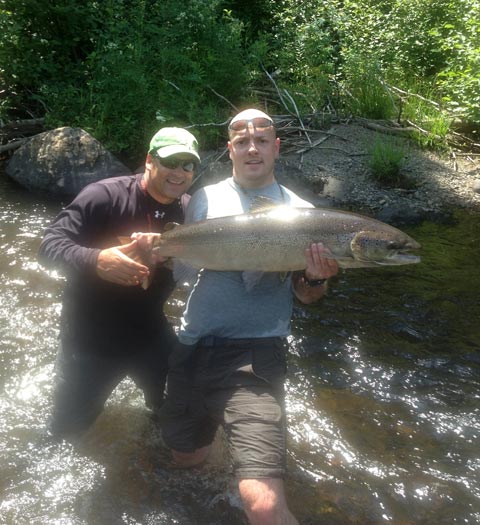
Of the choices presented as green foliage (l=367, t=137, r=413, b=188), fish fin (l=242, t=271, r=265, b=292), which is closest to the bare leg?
fish fin (l=242, t=271, r=265, b=292)

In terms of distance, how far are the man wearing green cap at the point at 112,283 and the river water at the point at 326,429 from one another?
1.28 feet

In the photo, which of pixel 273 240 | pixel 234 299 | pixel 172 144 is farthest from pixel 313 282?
pixel 172 144

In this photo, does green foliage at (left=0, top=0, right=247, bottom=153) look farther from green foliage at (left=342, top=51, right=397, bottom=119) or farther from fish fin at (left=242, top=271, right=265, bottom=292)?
fish fin at (left=242, top=271, right=265, bottom=292)

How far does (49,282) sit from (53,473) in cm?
293

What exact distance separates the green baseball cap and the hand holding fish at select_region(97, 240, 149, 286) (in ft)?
2.03

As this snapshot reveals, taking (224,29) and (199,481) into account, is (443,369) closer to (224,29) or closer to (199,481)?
(199,481)

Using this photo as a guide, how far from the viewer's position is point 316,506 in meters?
3.23

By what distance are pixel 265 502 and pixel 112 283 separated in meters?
1.51

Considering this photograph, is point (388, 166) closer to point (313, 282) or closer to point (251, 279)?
point (313, 282)

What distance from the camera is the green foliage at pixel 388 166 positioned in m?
8.37

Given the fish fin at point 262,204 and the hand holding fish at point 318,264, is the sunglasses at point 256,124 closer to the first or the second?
the fish fin at point 262,204

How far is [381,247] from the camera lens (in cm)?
290

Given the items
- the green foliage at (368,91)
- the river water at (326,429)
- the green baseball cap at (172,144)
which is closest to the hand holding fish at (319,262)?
the green baseball cap at (172,144)

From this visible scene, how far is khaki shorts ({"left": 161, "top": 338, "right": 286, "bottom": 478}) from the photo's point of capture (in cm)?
255
